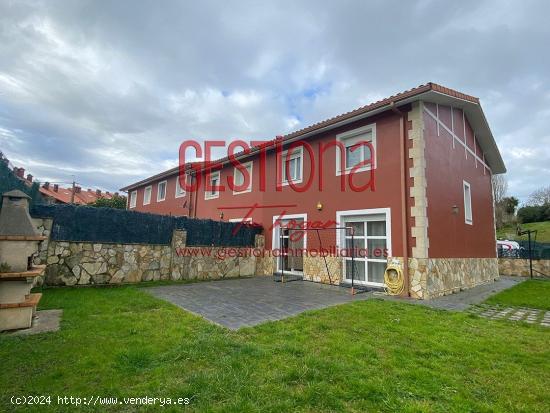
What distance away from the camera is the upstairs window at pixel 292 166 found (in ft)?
37.8

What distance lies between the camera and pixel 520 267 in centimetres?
1567

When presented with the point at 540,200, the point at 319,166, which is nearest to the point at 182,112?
the point at 319,166

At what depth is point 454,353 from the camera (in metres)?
3.71

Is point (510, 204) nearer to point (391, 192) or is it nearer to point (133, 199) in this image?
point (391, 192)

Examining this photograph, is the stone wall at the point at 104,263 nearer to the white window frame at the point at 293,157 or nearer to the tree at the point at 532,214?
the white window frame at the point at 293,157

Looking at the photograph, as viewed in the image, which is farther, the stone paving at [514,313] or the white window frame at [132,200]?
the white window frame at [132,200]

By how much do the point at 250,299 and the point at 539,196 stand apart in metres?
47.7

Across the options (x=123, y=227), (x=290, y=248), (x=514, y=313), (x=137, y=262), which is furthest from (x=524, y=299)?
(x=123, y=227)

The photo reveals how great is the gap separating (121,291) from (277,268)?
20.3ft

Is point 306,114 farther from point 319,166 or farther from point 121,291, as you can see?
point 121,291

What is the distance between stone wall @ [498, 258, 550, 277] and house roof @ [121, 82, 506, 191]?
544 centimetres

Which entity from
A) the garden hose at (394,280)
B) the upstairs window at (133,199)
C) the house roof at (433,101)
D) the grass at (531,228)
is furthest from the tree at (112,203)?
the grass at (531,228)

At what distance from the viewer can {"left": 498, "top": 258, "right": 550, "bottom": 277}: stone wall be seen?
14695 millimetres

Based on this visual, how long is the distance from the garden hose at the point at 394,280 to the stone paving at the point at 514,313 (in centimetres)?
165
